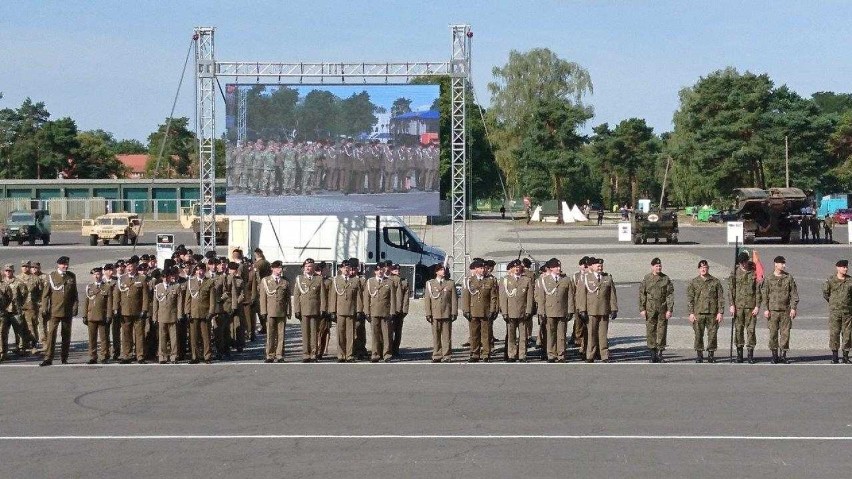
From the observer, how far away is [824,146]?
95.1 metres

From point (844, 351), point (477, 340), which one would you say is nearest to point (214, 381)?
point (477, 340)

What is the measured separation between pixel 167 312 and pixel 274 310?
1666 mm

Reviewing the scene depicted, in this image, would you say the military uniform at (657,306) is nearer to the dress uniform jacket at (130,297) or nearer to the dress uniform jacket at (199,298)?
the dress uniform jacket at (199,298)

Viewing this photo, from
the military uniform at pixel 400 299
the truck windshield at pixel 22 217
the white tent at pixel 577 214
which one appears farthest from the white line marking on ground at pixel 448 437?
the white tent at pixel 577 214

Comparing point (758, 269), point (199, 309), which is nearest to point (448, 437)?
point (199, 309)

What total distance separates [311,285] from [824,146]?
8397cm

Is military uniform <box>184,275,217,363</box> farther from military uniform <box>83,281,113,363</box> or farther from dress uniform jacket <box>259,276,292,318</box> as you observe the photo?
military uniform <box>83,281,113,363</box>

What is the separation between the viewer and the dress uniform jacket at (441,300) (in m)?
18.4

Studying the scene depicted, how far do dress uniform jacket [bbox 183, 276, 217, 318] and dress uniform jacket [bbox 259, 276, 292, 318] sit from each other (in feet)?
2.61

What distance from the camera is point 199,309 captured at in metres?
18.5

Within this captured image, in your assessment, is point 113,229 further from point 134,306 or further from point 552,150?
point 552,150

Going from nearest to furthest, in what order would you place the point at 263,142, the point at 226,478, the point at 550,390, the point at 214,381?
the point at 226,478, the point at 550,390, the point at 214,381, the point at 263,142

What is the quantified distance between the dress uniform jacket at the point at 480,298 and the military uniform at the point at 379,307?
1.18 metres

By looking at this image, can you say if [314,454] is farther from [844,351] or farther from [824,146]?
[824,146]
